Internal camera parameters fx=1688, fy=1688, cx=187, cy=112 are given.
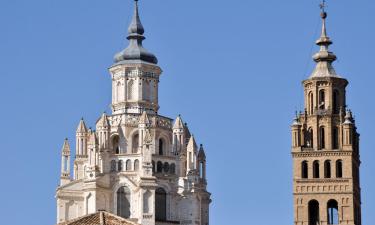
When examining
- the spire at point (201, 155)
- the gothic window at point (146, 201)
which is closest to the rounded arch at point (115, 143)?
the gothic window at point (146, 201)

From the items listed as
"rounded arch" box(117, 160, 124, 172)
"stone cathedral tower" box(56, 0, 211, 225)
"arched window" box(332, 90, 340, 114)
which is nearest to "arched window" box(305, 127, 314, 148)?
"arched window" box(332, 90, 340, 114)

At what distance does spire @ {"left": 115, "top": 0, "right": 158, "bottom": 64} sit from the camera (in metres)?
167

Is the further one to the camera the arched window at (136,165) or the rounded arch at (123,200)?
the arched window at (136,165)

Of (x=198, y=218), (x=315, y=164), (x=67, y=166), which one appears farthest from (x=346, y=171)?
(x=67, y=166)

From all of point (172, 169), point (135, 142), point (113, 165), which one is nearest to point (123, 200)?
point (113, 165)

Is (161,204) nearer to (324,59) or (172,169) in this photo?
(172,169)

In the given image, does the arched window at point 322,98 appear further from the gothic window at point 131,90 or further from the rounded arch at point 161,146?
the gothic window at point 131,90

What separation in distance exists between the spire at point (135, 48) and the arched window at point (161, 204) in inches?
554

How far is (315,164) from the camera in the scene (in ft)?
521

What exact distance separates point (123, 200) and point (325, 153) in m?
19.6

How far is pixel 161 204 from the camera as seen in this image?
161 m

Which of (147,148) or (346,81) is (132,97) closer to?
(147,148)

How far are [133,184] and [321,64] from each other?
21.8m

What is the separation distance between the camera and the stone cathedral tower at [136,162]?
159125 millimetres
